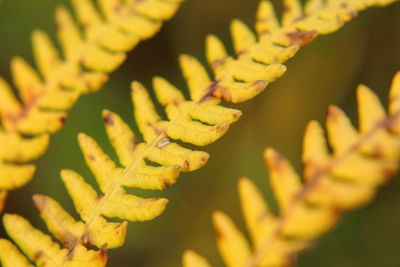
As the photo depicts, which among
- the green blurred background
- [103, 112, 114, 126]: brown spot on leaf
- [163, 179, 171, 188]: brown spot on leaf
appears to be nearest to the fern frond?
[163, 179, 171, 188]: brown spot on leaf

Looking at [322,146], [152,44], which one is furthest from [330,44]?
[322,146]

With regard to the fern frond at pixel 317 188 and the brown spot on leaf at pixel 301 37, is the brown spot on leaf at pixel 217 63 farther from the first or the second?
the fern frond at pixel 317 188

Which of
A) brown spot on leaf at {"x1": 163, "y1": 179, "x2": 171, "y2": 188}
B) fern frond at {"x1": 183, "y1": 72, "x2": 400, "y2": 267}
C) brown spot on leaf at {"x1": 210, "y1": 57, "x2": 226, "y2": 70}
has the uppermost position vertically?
brown spot on leaf at {"x1": 210, "y1": 57, "x2": 226, "y2": 70}

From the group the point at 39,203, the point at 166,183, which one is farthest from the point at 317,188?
the point at 39,203

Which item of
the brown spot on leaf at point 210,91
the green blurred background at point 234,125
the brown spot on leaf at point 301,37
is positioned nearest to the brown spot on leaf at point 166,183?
the brown spot on leaf at point 210,91

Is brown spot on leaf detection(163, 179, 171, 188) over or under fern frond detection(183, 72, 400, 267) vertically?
over

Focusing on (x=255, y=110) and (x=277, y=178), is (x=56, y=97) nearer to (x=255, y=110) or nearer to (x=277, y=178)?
(x=277, y=178)

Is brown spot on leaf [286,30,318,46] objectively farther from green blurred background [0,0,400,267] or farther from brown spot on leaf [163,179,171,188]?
green blurred background [0,0,400,267]
